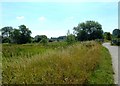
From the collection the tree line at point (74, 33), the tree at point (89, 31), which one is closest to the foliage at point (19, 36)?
the tree line at point (74, 33)

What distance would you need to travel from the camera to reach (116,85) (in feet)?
28.1

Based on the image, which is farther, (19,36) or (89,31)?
(89,31)

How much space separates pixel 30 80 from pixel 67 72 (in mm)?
1650

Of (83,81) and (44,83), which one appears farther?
(83,81)

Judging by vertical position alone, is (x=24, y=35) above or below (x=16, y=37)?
above

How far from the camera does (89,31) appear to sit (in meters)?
107

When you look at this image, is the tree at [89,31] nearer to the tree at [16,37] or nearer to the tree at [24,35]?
the tree at [24,35]

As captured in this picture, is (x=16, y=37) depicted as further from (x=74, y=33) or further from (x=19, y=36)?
(x=74, y=33)

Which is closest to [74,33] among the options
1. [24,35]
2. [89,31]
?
[89,31]

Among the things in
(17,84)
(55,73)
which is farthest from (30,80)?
(55,73)

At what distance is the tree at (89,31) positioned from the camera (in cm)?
10169

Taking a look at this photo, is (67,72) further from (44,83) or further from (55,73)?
(44,83)

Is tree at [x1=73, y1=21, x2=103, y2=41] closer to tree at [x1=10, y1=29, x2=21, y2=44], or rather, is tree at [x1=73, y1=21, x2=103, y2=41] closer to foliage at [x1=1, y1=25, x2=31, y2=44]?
foliage at [x1=1, y1=25, x2=31, y2=44]

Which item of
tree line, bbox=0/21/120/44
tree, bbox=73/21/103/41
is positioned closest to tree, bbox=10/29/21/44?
tree line, bbox=0/21/120/44
